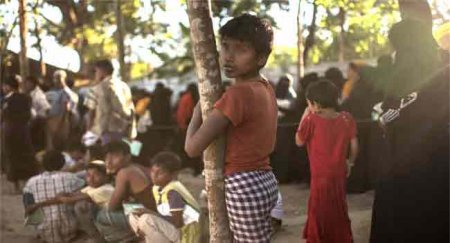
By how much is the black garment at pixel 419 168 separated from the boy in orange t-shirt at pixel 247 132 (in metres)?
0.89

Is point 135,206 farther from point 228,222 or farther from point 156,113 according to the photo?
point 156,113

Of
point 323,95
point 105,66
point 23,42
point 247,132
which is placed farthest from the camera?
point 23,42

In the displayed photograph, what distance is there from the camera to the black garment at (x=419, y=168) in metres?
→ 3.52

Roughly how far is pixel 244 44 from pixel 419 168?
4.13 feet

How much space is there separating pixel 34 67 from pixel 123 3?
4588mm

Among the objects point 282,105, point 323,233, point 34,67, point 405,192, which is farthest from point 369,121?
point 34,67

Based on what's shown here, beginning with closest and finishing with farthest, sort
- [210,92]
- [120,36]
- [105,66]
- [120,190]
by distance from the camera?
[210,92] < [120,190] < [105,66] < [120,36]

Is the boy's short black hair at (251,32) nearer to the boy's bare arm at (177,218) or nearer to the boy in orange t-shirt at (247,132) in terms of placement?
A: the boy in orange t-shirt at (247,132)

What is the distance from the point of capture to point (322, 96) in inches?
195

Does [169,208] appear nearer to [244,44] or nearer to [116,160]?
[116,160]

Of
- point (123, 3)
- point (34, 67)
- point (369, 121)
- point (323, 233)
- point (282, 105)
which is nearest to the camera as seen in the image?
point (323, 233)

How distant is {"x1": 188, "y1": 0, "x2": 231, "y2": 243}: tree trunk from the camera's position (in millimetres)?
3064

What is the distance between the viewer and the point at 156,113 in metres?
12.6

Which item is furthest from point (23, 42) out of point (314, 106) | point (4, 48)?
point (314, 106)
